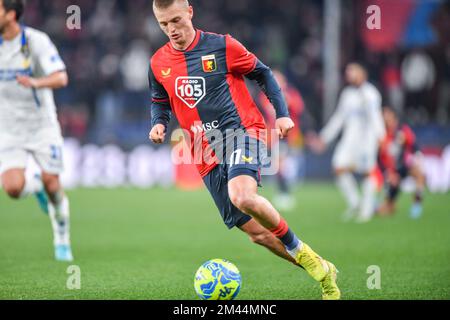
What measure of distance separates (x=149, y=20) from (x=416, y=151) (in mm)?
10806

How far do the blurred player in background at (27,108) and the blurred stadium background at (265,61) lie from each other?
36.3 ft

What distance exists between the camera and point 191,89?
6.59m

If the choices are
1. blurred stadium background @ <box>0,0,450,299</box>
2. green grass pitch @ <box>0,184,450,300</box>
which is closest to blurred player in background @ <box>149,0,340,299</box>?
green grass pitch @ <box>0,184,450,300</box>

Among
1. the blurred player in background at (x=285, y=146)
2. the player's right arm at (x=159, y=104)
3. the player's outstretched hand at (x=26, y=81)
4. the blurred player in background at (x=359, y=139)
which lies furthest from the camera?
the blurred player in background at (x=285, y=146)

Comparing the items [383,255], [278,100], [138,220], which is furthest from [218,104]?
[138,220]

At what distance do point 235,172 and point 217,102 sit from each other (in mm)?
632

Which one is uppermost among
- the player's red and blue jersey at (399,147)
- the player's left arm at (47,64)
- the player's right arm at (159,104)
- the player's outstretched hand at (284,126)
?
the player's left arm at (47,64)

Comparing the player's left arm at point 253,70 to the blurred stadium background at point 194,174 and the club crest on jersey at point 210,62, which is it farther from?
the blurred stadium background at point 194,174

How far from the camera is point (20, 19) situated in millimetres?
8258

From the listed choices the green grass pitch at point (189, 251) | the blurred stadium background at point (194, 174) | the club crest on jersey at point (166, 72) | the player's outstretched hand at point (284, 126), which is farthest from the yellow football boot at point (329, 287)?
the club crest on jersey at point (166, 72)

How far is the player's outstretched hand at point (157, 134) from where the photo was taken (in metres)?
6.49

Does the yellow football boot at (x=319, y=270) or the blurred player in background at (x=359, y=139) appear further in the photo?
the blurred player in background at (x=359, y=139)

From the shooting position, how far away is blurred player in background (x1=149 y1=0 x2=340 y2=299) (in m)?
6.43
